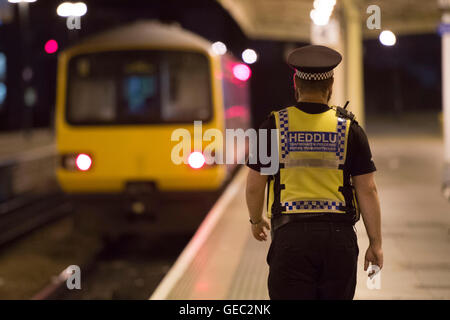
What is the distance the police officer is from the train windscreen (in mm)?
6318

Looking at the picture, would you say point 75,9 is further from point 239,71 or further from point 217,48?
point 239,71

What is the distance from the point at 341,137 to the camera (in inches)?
124

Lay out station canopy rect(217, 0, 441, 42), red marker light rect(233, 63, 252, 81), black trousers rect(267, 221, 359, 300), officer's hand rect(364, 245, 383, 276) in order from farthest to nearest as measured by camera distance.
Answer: station canopy rect(217, 0, 441, 42) < red marker light rect(233, 63, 252, 81) < officer's hand rect(364, 245, 383, 276) < black trousers rect(267, 221, 359, 300)

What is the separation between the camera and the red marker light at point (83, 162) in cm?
930

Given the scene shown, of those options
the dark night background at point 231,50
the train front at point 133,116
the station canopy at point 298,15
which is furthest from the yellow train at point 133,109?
the dark night background at point 231,50

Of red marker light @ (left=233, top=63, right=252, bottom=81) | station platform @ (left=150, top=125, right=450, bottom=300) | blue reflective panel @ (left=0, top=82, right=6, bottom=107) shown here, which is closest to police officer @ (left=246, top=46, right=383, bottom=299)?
station platform @ (left=150, top=125, right=450, bottom=300)

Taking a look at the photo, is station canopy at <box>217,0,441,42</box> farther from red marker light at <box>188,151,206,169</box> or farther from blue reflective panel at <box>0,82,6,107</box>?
blue reflective panel at <box>0,82,6,107</box>

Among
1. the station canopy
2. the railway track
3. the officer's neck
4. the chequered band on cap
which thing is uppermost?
the station canopy

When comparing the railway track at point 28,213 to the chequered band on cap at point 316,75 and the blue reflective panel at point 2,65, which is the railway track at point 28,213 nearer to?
the chequered band on cap at point 316,75

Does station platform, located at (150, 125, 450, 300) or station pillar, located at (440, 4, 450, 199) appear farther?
station pillar, located at (440, 4, 450, 199)

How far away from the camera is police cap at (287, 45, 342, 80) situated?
3115 millimetres

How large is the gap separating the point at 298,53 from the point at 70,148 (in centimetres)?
674

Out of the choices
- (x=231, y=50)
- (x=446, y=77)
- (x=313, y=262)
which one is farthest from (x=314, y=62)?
(x=231, y=50)

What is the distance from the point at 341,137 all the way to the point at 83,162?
21.6 feet
